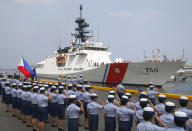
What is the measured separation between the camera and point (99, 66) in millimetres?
19484

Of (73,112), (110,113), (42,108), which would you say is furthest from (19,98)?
(110,113)

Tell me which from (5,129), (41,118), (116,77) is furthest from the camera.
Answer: (116,77)

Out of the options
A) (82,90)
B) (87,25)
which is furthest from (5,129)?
(87,25)

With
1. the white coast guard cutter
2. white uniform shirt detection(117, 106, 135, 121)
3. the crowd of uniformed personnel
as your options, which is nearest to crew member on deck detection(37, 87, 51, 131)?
the crowd of uniformed personnel

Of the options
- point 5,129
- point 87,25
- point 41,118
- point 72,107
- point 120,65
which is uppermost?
point 87,25

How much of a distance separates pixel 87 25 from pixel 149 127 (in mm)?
24445

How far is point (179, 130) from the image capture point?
2242 mm

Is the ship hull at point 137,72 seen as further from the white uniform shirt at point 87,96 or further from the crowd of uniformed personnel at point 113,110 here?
the white uniform shirt at point 87,96

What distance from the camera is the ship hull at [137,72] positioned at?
16297mm

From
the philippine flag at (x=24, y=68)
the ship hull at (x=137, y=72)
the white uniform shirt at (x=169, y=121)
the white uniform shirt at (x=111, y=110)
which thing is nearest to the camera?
the white uniform shirt at (x=169, y=121)

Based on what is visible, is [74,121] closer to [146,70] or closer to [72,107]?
[72,107]

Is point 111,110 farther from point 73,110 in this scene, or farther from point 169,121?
point 169,121

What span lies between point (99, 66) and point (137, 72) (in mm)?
4458

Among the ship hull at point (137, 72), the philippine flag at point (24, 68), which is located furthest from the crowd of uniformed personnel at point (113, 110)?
the ship hull at point (137, 72)
